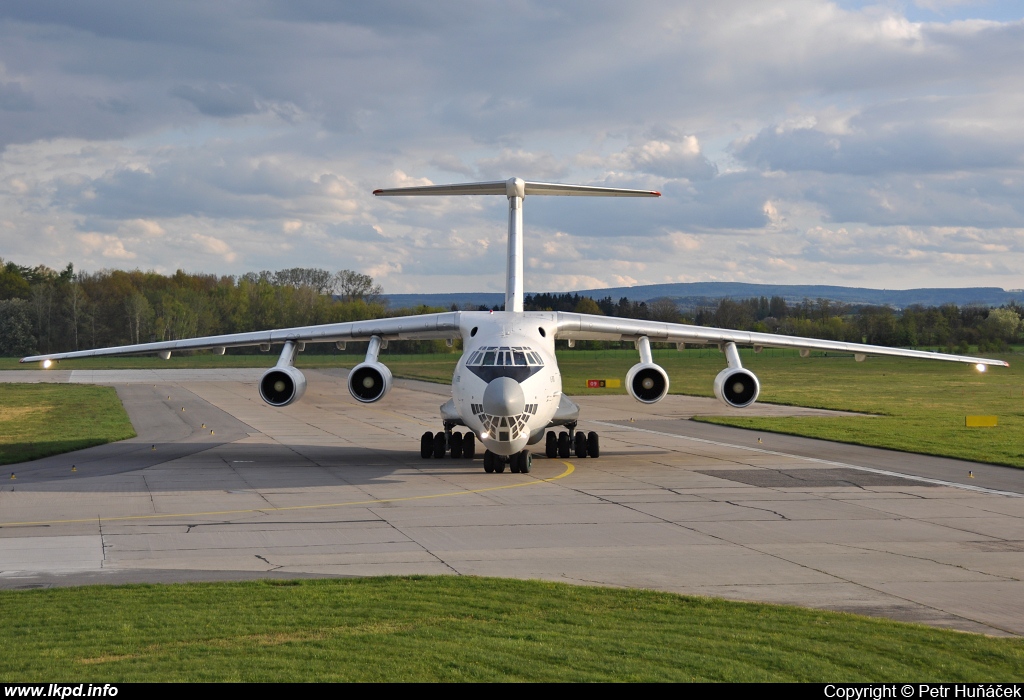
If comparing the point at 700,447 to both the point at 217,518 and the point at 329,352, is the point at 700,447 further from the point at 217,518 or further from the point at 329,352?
the point at 329,352

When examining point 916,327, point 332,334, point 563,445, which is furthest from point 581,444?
point 916,327

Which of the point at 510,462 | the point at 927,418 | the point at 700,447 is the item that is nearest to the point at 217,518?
the point at 510,462

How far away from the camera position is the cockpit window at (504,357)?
65.6 feet

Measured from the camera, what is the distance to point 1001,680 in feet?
24.8

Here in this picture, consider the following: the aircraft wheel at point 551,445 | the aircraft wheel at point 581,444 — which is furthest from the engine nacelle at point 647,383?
the aircraft wheel at point 551,445

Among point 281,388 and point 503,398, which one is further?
point 281,388

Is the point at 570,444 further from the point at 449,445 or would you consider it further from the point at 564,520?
the point at 564,520

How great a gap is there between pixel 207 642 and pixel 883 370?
225 feet

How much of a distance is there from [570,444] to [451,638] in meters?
15.8

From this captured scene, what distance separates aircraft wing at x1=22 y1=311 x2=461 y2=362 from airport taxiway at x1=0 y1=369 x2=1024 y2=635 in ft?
8.48

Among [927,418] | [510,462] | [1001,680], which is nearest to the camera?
[1001,680]

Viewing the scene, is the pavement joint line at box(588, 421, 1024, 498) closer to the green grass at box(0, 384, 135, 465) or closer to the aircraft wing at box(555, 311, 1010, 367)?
the aircraft wing at box(555, 311, 1010, 367)

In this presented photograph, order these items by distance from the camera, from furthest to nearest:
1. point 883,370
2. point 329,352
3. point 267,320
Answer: point 329,352, point 267,320, point 883,370

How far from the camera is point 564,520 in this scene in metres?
15.4
